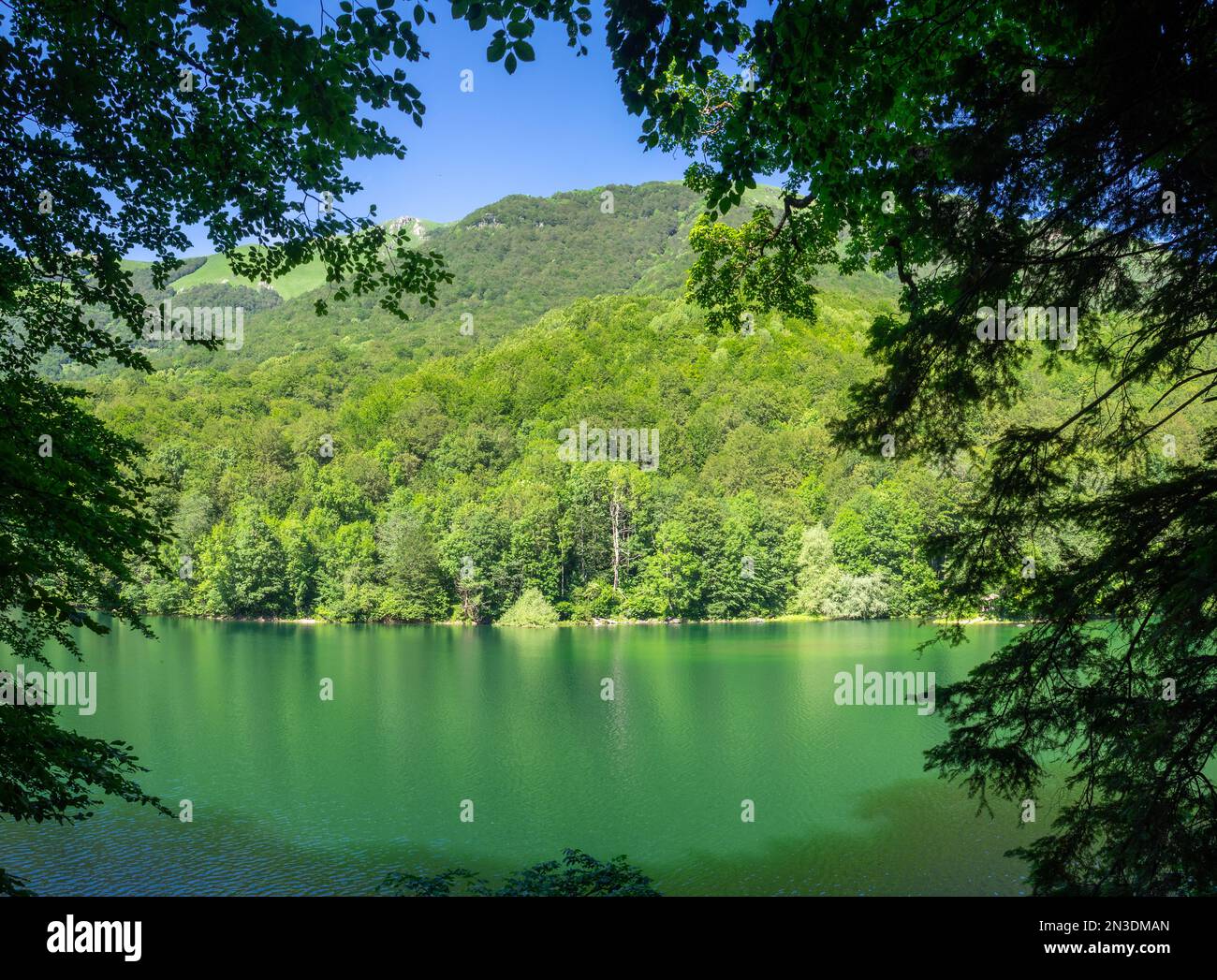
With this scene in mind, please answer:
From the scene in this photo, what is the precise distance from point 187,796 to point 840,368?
50.4 meters

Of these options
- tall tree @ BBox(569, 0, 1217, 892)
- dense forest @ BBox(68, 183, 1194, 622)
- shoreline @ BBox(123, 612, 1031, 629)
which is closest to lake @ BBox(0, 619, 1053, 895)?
tall tree @ BBox(569, 0, 1217, 892)

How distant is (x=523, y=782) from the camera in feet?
47.2

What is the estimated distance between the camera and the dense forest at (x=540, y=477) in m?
44.5

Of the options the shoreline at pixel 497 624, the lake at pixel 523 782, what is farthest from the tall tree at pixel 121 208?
the shoreline at pixel 497 624

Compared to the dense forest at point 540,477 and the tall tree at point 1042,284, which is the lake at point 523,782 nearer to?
the tall tree at point 1042,284

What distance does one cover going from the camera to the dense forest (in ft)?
146

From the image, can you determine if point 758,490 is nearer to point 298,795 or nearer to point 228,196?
point 298,795

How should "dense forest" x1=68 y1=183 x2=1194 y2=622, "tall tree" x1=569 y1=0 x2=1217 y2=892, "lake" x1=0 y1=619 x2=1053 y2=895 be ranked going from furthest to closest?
"dense forest" x1=68 y1=183 x2=1194 y2=622
"lake" x1=0 y1=619 x2=1053 y2=895
"tall tree" x1=569 y1=0 x2=1217 y2=892

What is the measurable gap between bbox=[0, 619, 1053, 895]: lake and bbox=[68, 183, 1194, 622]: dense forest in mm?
11167

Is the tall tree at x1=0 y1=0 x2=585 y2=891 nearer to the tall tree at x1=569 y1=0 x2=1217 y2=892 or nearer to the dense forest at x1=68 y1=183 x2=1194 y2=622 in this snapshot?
the tall tree at x1=569 y1=0 x2=1217 y2=892

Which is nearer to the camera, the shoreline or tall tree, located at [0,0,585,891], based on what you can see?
tall tree, located at [0,0,585,891]
